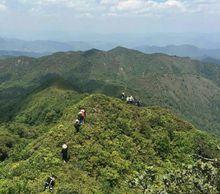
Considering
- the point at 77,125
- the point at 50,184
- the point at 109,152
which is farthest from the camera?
the point at 77,125

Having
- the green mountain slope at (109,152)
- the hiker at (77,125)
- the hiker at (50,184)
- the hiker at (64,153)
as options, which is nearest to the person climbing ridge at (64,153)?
the hiker at (64,153)

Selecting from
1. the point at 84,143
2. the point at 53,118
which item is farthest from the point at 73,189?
the point at 53,118

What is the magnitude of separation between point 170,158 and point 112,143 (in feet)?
37.9

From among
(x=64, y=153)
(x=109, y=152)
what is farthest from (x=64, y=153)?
(x=109, y=152)

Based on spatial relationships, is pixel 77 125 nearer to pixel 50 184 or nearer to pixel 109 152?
pixel 109 152

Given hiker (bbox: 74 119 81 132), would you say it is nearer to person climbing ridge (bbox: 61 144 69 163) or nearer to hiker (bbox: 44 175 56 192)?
person climbing ridge (bbox: 61 144 69 163)

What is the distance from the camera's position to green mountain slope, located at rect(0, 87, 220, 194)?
53.3 metres

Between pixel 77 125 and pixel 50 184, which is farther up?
pixel 77 125

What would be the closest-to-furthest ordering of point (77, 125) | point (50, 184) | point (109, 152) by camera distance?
point (50, 184)
point (109, 152)
point (77, 125)

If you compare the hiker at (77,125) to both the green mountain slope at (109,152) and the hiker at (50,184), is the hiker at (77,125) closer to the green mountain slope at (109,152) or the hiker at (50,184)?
the green mountain slope at (109,152)

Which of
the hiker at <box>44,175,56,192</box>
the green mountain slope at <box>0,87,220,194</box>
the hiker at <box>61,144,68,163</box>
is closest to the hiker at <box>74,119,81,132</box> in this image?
the green mountain slope at <box>0,87,220,194</box>

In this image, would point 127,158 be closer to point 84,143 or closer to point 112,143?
point 112,143

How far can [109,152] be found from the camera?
218 feet

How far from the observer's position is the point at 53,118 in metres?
122
